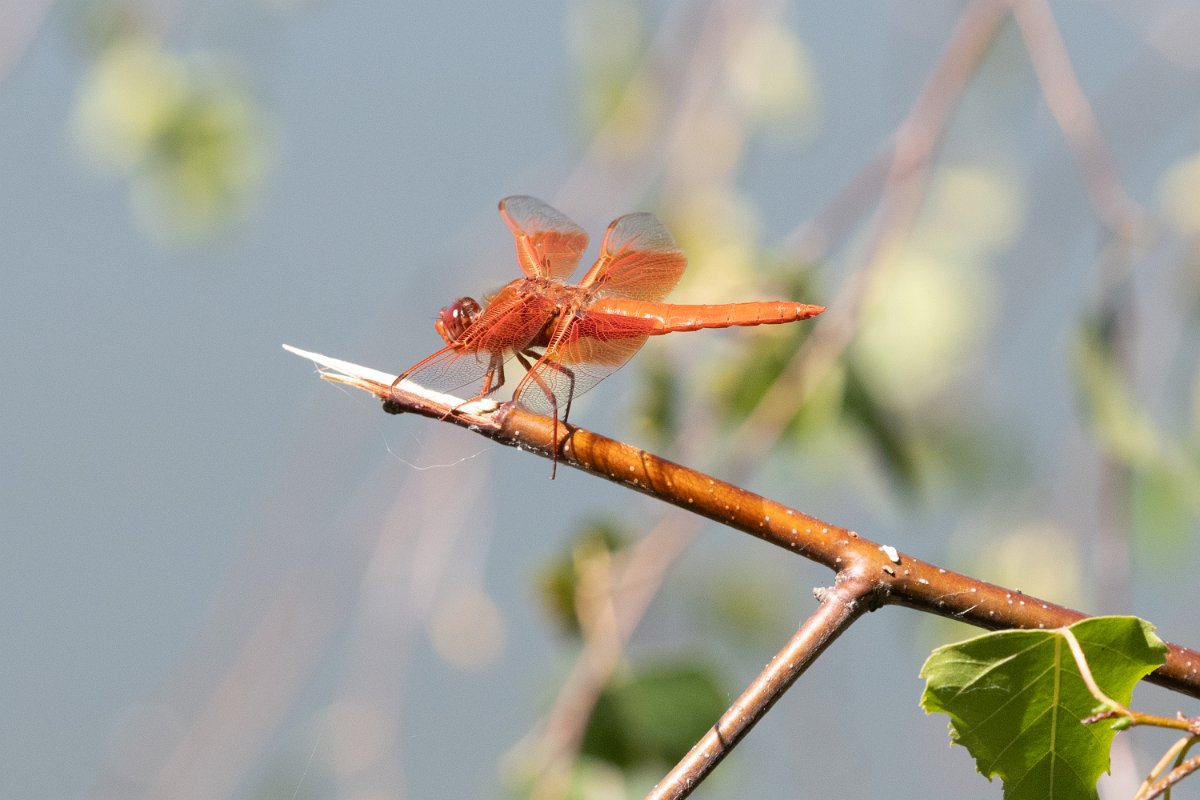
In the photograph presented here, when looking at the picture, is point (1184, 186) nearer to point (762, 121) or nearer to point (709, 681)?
point (762, 121)

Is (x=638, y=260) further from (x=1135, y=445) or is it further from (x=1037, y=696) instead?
(x=1135, y=445)

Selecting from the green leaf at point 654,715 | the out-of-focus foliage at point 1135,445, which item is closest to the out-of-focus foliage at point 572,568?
the green leaf at point 654,715

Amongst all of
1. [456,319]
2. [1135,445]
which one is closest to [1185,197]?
[1135,445]

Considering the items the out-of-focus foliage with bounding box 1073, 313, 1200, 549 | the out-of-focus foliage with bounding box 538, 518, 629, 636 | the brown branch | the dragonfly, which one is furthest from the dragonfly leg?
the out-of-focus foliage with bounding box 1073, 313, 1200, 549

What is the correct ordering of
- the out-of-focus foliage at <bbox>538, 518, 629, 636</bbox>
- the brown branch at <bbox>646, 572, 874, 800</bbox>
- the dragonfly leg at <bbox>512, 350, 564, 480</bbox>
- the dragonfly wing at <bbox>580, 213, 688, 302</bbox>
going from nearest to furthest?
the brown branch at <bbox>646, 572, 874, 800</bbox> < the dragonfly leg at <bbox>512, 350, 564, 480</bbox> < the dragonfly wing at <bbox>580, 213, 688, 302</bbox> < the out-of-focus foliage at <bbox>538, 518, 629, 636</bbox>

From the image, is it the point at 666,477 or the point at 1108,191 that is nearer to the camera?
the point at 666,477

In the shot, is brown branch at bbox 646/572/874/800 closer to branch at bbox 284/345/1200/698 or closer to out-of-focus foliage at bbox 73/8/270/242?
branch at bbox 284/345/1200/698

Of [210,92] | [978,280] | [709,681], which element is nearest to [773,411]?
[709,681]
